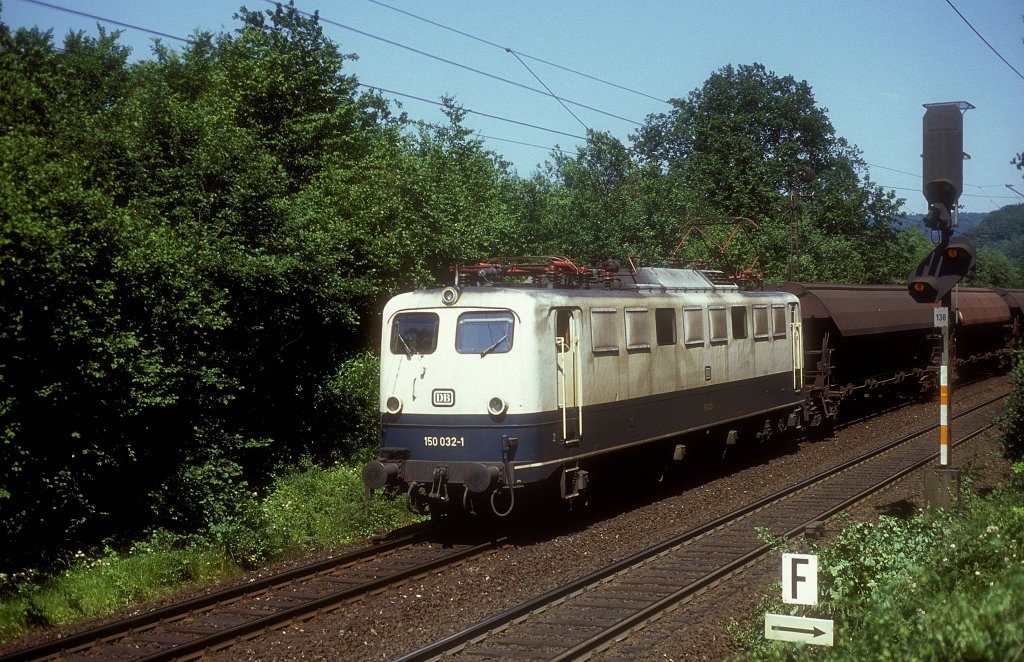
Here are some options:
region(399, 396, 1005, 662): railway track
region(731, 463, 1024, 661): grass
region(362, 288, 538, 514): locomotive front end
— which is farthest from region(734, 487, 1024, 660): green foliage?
region(362, 288, 538, 514): locomotive front end

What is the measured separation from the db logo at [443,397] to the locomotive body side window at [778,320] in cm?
895

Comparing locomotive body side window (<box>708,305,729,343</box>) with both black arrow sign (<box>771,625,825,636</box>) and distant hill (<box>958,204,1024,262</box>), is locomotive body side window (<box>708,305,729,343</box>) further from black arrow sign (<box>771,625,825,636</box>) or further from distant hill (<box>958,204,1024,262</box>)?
distant hill (<box>958,204,1024,262</box>)

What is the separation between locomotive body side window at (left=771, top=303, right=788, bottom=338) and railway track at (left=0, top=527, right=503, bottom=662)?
8837 millimetres

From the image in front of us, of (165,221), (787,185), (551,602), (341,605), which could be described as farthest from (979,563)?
(787,185)

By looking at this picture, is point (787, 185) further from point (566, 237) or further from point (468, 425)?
point (468, 425)

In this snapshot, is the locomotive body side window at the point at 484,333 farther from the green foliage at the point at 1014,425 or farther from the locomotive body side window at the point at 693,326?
the green foliage at the point at 1014,425

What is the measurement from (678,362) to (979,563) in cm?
819

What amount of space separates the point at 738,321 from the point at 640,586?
823cm

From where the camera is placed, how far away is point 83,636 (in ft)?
29.9

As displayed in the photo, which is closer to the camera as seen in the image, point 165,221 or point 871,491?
point 165,221

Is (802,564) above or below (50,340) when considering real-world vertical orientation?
below

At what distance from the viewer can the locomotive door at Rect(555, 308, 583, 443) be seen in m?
13.0

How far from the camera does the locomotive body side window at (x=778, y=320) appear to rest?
19609mm

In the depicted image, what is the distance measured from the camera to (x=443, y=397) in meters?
13.0
